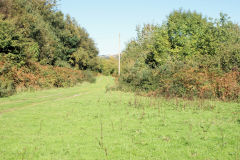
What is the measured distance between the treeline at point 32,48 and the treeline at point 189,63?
1049 cm

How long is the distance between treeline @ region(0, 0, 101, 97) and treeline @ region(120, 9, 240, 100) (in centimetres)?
1049

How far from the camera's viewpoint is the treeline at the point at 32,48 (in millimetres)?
23234

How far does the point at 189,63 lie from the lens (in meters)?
21.3

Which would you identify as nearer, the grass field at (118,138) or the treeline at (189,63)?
the grass field at (118,138)

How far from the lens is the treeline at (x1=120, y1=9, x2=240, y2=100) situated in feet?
60.5

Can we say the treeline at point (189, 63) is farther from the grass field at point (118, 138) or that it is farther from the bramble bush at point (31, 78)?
the bramble bush at point (31, 78)

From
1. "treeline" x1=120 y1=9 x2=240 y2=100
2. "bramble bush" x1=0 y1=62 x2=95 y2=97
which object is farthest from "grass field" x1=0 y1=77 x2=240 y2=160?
"bramble bush" x1=0 y1=62 x2=95 y2=97

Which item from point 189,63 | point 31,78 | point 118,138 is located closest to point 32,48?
point 31,78

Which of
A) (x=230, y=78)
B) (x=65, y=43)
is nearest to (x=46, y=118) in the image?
(x=230, y=78)

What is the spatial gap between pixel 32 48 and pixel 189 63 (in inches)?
857

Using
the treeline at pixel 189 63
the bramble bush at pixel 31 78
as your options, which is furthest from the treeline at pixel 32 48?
the treeline at pixel 189 63

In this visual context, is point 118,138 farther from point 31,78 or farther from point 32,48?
point 32,48

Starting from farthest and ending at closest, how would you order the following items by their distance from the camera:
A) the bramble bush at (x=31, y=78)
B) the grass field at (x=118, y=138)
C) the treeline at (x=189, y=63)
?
the bramble bush at (x=31, y=78), the treeline at (x=189, y=63), the grass field at (x=118, y=138)

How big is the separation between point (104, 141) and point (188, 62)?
1674 cm
